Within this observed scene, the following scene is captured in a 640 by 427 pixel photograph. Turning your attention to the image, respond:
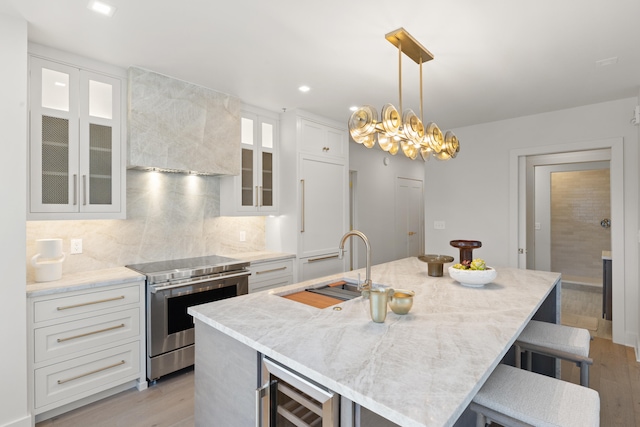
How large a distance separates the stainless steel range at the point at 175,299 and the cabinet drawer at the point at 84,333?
0.14 m

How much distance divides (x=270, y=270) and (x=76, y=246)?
66.6 inches

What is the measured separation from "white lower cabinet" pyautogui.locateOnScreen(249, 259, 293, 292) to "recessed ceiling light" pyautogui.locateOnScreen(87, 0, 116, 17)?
2245 millimetres

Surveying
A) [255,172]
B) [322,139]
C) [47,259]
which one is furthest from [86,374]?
[322,139]

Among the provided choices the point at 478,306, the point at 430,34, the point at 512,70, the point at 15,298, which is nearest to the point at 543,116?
the point at 512,70

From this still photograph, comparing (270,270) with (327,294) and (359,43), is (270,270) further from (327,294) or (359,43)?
(359,43)

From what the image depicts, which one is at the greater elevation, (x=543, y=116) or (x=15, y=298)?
(x=543, y=116)

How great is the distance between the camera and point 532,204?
436cm

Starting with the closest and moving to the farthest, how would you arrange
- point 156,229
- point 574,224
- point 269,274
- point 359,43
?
1. point 359,43
2. point 156,229
3. point 269,274
4. point 574,224

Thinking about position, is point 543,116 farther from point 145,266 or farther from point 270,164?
point 145,266

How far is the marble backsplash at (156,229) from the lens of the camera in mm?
2725

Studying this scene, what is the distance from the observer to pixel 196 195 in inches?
137

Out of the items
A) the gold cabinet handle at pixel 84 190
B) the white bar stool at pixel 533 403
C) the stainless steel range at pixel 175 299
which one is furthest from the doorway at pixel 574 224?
the gold cabinet handle at pixel 84 190

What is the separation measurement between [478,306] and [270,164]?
8.92 ft

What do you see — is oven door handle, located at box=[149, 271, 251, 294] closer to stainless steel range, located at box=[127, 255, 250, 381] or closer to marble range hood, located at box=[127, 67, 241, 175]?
stainless steel range, located at box=[127, 255, 250, 381]
